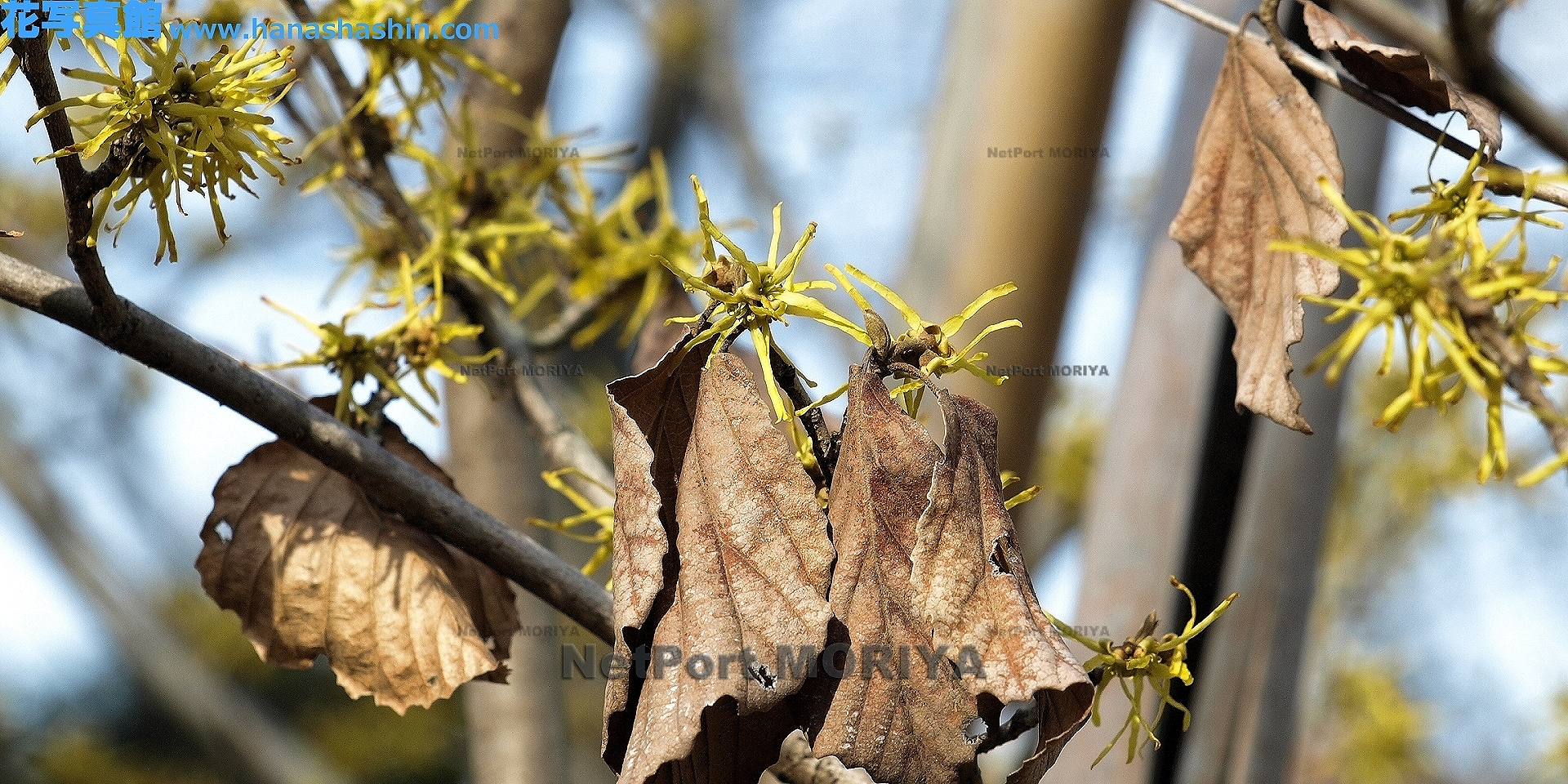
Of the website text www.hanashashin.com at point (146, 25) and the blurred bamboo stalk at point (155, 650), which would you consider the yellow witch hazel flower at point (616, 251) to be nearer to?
the website text www.hanashashin.com at point (146, 25)

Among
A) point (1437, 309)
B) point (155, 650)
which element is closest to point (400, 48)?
point (1437, 309)

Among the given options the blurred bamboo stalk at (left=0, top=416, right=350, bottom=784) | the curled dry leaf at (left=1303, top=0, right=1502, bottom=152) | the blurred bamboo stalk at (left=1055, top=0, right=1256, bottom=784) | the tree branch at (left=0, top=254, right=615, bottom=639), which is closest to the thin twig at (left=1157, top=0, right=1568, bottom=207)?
the curled dry leaf at (left=1303, top=0, right=1502, bottom=152)

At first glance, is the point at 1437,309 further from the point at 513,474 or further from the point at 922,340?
the point at 513,474

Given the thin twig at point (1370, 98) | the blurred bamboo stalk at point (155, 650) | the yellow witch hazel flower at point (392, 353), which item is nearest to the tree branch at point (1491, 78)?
the thin twig at point (1370, 98)

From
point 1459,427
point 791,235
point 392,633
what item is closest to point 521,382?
point 392,633

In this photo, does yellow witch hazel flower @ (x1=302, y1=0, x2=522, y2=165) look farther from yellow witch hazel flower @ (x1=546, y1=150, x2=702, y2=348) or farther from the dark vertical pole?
the dark vertical pole

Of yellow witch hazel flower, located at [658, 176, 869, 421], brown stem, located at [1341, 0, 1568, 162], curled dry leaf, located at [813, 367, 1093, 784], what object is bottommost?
curled dry leaf, located at [813, 367, 1093, 784]
